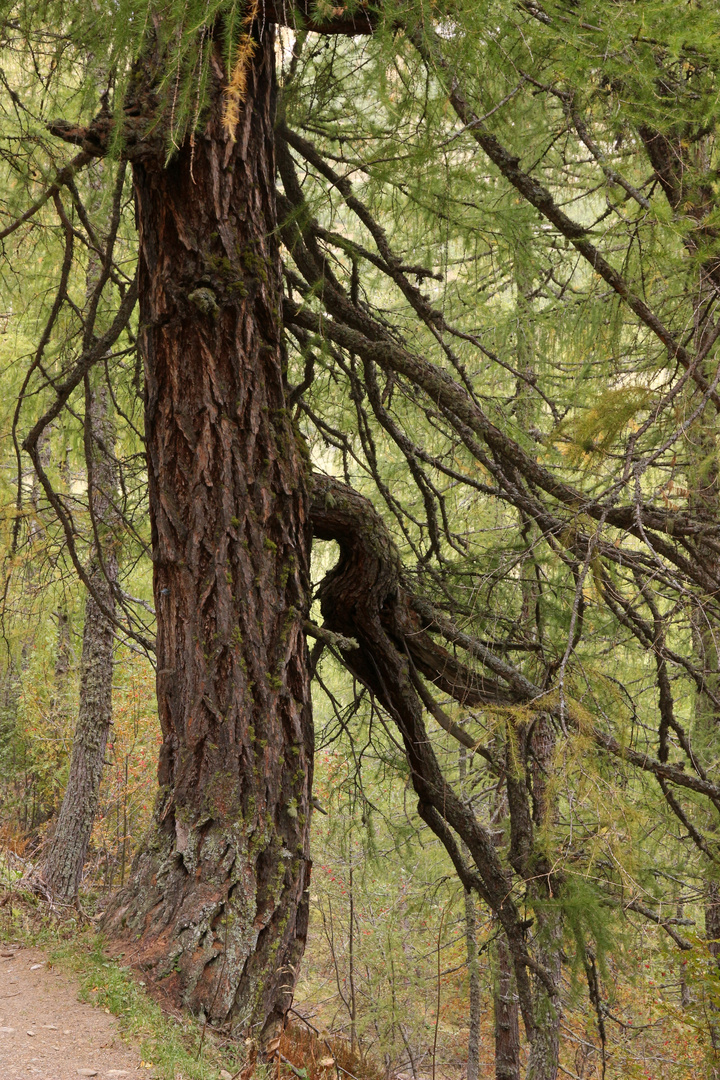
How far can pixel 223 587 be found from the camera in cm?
271

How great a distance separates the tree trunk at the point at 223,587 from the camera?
246cm

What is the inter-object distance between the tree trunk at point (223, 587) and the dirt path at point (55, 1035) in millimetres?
218

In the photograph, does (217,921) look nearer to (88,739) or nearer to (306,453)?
(306,453)

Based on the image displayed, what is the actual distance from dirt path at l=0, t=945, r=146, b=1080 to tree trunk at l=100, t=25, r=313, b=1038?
0.22 m

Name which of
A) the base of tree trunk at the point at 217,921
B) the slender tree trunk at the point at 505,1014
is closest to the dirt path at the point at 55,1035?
the base of tree trunk at the point at 217,921

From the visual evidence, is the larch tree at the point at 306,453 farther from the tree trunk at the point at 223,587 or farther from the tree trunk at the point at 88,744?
the tree trunk at the point at 88,744

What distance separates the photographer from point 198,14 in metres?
2.23

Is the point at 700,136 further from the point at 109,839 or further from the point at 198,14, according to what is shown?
the point at 109,839

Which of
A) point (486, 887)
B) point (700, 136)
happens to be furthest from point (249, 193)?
point (486, 887)

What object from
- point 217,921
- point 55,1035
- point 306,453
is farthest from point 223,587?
point 55,1035

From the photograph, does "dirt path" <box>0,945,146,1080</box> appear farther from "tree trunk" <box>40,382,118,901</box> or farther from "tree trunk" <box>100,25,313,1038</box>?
"tree trunk" <box>40,382,118,901</box>

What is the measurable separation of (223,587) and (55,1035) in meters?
1.38

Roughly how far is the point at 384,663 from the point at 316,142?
277cm

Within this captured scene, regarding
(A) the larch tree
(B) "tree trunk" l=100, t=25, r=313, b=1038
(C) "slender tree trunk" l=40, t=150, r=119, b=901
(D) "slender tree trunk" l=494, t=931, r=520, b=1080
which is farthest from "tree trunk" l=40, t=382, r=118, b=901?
(B) "tree trunk" l=100, t=25, r=313, b=1038
